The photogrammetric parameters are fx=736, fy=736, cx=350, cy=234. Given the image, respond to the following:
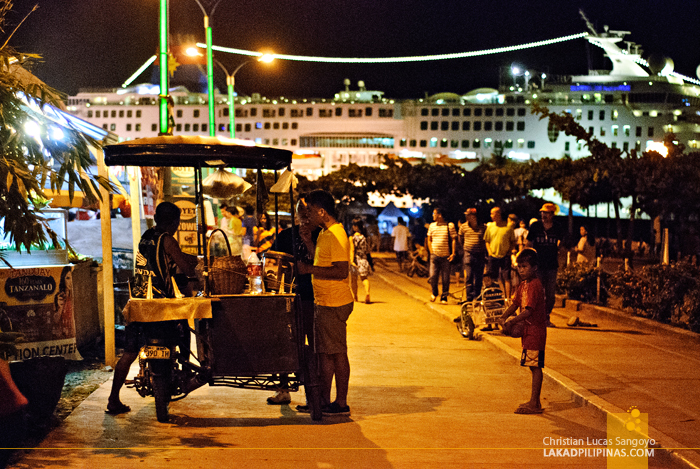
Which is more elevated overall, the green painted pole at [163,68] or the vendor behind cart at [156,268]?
the green painted pole at [163,68]

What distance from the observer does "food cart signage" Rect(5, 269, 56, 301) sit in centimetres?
818

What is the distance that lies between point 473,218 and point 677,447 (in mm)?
8797

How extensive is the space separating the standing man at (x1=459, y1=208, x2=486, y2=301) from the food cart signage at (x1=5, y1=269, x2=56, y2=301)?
8074 millimetres

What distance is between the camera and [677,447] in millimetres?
5656

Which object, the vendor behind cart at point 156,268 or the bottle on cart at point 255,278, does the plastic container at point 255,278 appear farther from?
the vendor behind cart at point 156,268

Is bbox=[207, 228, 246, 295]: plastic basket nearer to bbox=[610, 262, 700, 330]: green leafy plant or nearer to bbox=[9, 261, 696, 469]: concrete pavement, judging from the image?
bbox=[9, 261, 696, 469]: concrete pavement

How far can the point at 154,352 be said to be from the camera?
6.22m

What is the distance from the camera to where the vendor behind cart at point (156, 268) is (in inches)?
253

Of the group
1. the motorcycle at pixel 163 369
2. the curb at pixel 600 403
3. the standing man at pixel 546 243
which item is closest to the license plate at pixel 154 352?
the motorcycle at pixel 163 369

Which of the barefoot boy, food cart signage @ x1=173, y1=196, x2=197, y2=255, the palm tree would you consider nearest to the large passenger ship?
food cart signage @ x1=173, y1=196, x2=197, y2=255

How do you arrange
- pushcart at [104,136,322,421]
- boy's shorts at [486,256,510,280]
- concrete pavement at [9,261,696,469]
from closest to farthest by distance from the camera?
concrete pavement at [9,261,696,469], pushcart at [104,136,322,421], boy's shorts at [486,256,510,280]

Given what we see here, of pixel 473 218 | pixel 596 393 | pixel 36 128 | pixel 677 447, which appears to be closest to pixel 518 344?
pixel 596 393

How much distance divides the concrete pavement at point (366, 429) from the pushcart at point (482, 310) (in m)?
1.90

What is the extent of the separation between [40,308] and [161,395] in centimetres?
287
